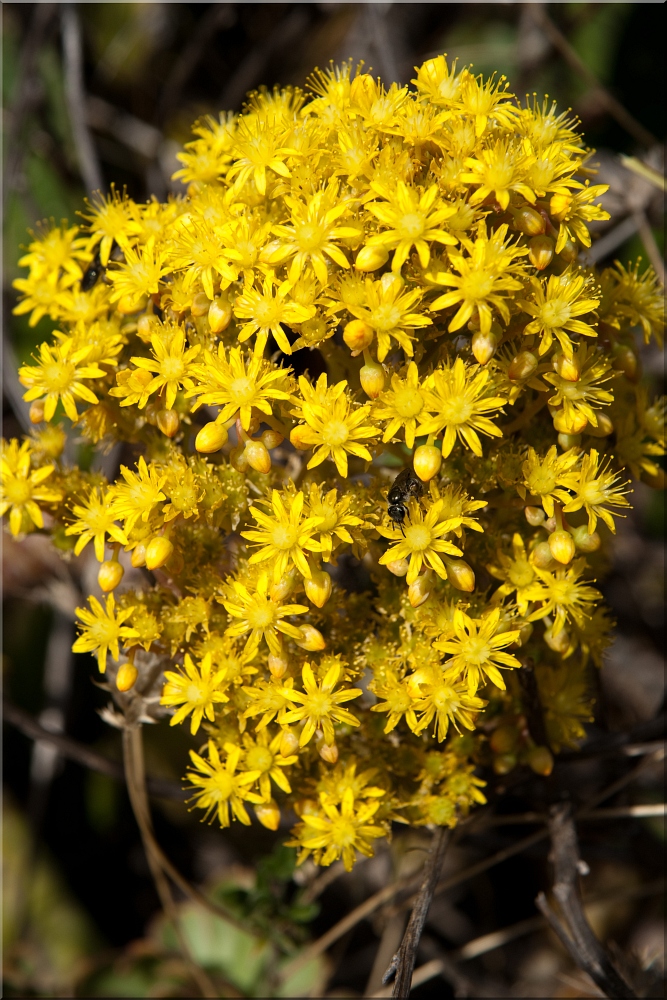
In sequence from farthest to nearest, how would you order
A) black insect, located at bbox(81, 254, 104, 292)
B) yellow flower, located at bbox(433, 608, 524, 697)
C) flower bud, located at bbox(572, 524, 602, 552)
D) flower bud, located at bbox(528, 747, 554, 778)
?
1. black insect, located at bbox(81, 254, 104, 292)
2. flower bud, located at bbox(528, 747, 554, 778)
3. flower bud, located at bbox(572, 524, 602, 552)
4. yellow flower, located at bbox(433, 608, 524, 697)

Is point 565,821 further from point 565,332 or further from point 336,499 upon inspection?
point 565,332

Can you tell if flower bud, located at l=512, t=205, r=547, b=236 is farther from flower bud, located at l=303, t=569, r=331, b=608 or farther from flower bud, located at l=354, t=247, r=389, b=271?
flower bud, located at l=303, t=569, r=331, b=608

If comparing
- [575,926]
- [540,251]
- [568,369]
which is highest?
[540,251]

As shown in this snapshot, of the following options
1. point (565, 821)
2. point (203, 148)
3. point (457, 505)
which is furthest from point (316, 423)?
point (565, 821)

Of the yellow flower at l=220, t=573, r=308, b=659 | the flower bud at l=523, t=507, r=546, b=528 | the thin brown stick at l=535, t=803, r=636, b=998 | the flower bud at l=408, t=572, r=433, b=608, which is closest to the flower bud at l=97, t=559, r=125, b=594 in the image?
the yellow flower at l=220, t=573, r=308, b=659

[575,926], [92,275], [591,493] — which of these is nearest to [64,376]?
[92,275]

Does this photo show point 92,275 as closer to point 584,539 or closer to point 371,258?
point 371,258
